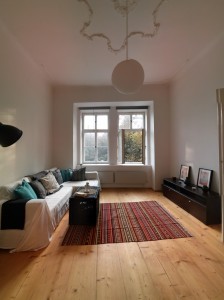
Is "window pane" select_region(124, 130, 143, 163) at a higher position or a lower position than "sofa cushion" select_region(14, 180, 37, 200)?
higher

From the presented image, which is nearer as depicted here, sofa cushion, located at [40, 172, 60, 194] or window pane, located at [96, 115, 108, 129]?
sofa cushion, located at [40, 172, 60, 194]

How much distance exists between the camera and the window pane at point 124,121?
6.17 m

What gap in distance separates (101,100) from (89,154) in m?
1.84

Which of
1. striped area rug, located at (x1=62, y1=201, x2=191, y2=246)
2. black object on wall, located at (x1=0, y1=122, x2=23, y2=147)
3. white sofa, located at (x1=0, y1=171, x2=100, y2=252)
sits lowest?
striped area rug, located at (x1=62, y1=201, x2=191, y2=246)

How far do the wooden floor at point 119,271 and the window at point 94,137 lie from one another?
3.69 metres

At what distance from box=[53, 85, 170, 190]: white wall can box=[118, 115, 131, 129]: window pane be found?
2.44 ft

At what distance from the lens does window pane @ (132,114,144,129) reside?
618 centimetres

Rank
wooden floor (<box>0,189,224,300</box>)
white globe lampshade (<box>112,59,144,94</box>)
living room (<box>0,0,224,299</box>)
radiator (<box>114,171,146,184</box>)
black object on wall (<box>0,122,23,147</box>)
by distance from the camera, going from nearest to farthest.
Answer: wooden floor (<box>0,189,224,300</box>) < black object on wall (<box>0,122,23,147</box>) < white globe lampshade (<box>112,59,144,94</box>) < living room (<box>0,0,224,299</box>) < radiator (<box>114,171,146,184</box>)

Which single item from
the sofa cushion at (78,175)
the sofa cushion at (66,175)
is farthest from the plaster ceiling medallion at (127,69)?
the sofa cushion at (66,175)

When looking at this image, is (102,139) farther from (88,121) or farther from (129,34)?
(129,34)

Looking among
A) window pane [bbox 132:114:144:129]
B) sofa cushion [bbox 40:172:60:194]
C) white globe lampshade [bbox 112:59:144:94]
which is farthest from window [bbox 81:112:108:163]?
white globe lampshade [bbox 112:59:144:94]

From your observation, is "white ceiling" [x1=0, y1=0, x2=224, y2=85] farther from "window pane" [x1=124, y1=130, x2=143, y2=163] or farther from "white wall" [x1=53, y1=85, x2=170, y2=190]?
"window pane" [x1=124, y1=130, x2=143, y2=163]

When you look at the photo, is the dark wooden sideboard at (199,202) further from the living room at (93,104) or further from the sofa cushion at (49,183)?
the sofa cushion at (49,183)

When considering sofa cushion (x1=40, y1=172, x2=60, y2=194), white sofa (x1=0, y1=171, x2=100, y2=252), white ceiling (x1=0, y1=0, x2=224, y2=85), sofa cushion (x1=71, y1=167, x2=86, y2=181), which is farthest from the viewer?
sofa cushion (x1=71, y1=167, x2=86, y2=181)
